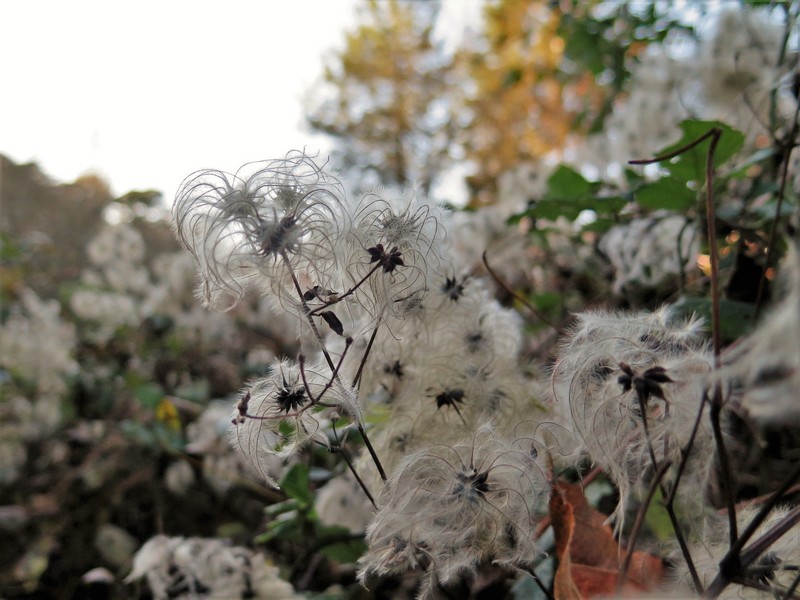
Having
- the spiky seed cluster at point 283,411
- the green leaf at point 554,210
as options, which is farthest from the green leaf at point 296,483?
the green leaf at point 554,210

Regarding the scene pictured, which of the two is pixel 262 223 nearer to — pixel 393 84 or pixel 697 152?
pixel 697 152

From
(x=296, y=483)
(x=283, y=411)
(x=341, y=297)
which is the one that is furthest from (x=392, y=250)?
(x=296, y=483)

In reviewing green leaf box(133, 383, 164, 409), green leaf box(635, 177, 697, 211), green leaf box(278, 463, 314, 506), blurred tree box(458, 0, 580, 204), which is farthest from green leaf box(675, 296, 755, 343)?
blurred tree box(458, 0, 580, 204)

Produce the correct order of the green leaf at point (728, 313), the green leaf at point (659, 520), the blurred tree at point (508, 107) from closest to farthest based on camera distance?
the green leaf at point (659, 520), the green leaf at point (728, 313), the blurred tree at point (508, 107)

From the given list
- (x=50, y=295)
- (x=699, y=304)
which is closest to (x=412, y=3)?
(x=50, y=295)

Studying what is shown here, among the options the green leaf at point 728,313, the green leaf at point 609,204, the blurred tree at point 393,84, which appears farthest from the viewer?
the blurred tree at point 393,84

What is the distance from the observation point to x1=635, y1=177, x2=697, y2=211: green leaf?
32.6 inches

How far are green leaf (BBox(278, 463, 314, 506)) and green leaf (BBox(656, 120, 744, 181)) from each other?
0.67 meters

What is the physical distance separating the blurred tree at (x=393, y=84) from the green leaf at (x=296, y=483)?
1139 centimetres

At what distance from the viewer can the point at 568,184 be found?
100 cm

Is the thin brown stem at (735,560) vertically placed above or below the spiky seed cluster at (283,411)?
below

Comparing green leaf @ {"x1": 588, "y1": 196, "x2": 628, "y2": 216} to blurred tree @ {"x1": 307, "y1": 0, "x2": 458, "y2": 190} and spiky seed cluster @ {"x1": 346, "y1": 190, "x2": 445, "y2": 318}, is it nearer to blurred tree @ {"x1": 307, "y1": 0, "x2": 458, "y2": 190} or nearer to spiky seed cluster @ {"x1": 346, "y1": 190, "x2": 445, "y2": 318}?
spiky seed cluster @ {"x1": 346, "y1": 190, "x2": 445, "y2": 318}

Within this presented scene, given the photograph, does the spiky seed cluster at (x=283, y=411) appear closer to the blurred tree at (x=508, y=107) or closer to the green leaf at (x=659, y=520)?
the green leaf at (x=659, y=520)

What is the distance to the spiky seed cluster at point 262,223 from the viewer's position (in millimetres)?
520
